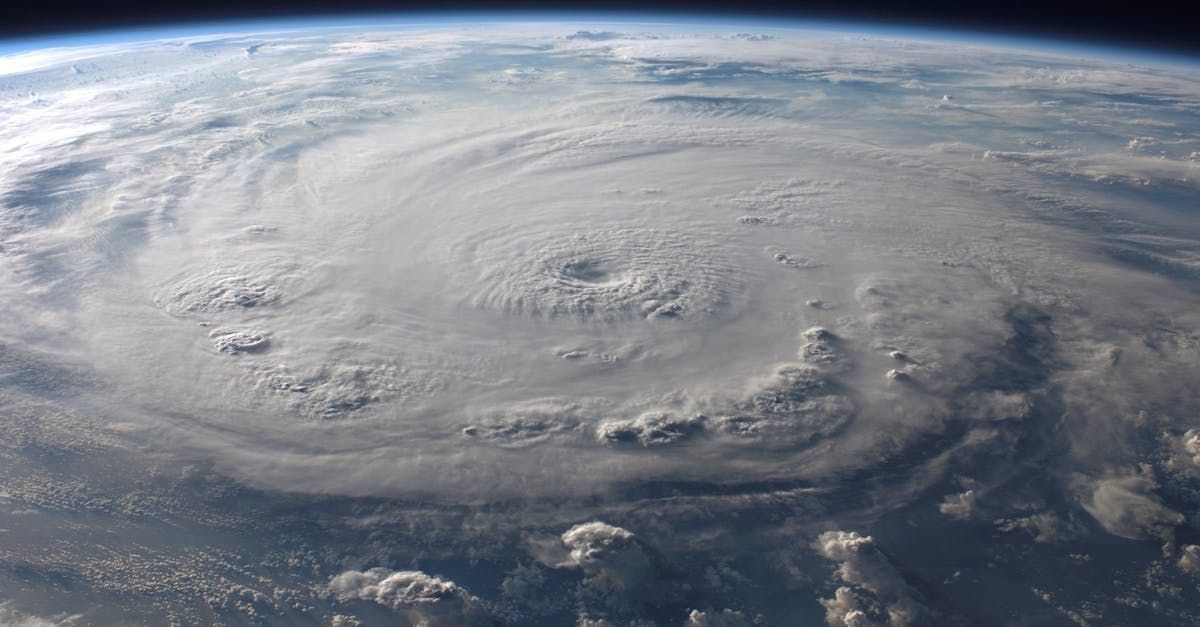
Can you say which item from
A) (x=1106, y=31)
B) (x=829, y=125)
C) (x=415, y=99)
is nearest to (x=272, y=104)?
(x=415, y=99)

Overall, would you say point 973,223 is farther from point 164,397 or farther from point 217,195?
point 217,195

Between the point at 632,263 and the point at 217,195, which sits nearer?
the point at 632,263

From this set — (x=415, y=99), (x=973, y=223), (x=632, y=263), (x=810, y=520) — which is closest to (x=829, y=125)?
(x=973, y=223)

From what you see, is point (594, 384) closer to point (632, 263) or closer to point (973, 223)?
point (632, 263)

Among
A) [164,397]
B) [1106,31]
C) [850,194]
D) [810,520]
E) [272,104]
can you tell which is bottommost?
[810,520]

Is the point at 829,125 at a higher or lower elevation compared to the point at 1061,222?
higher

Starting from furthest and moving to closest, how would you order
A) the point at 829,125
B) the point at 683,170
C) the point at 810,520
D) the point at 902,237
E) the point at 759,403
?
the point at 829,125 → the point at 683,170 → the point at 902,237 → the point at 759,403 → the point at 810,520

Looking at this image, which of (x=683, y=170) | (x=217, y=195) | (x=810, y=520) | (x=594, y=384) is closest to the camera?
(x=810, y=520)
